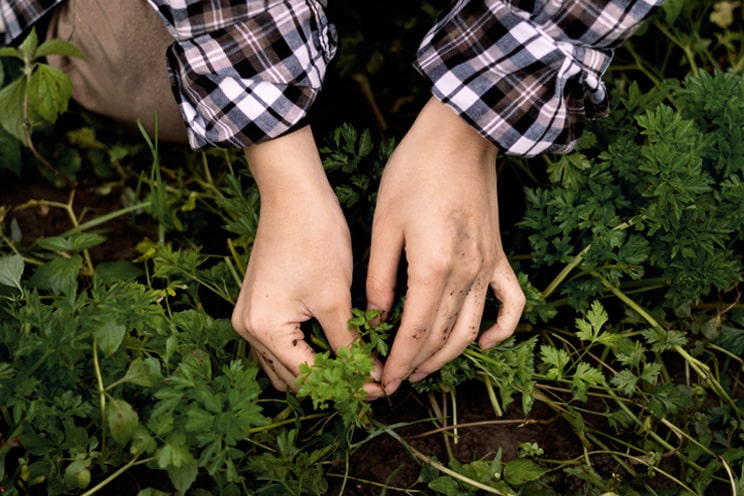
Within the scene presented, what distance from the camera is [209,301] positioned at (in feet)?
6.29

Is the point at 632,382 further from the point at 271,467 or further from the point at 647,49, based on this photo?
the point at 647,49

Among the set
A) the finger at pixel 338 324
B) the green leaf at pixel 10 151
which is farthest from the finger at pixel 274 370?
the green leaf at pixel 10 151

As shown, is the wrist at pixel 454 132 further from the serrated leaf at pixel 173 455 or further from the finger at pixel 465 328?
the serrated leaf at pixel 173 455

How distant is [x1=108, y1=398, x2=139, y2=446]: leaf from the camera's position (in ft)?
4.20

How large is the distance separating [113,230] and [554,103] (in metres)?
1.44

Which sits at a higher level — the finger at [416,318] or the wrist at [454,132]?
the wrist at [454,132]

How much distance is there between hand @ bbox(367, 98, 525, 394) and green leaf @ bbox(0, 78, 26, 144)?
3.66 feet

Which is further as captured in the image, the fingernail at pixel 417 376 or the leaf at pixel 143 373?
the fingernail at pixel 417 376

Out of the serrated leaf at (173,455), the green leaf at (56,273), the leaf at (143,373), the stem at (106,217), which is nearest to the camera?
the serrated leaf at (173,455)

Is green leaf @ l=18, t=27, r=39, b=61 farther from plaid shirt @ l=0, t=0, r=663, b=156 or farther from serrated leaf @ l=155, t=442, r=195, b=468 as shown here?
serrated leaf @ l=155, t=442, r=195, b=468

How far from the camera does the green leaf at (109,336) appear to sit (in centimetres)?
131

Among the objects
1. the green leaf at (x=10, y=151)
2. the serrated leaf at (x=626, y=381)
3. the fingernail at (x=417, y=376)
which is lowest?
the serrated leaf at (x=626, y=381)

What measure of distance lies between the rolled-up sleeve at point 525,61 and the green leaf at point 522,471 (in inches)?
26.8

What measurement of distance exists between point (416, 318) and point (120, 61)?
3.89ft
